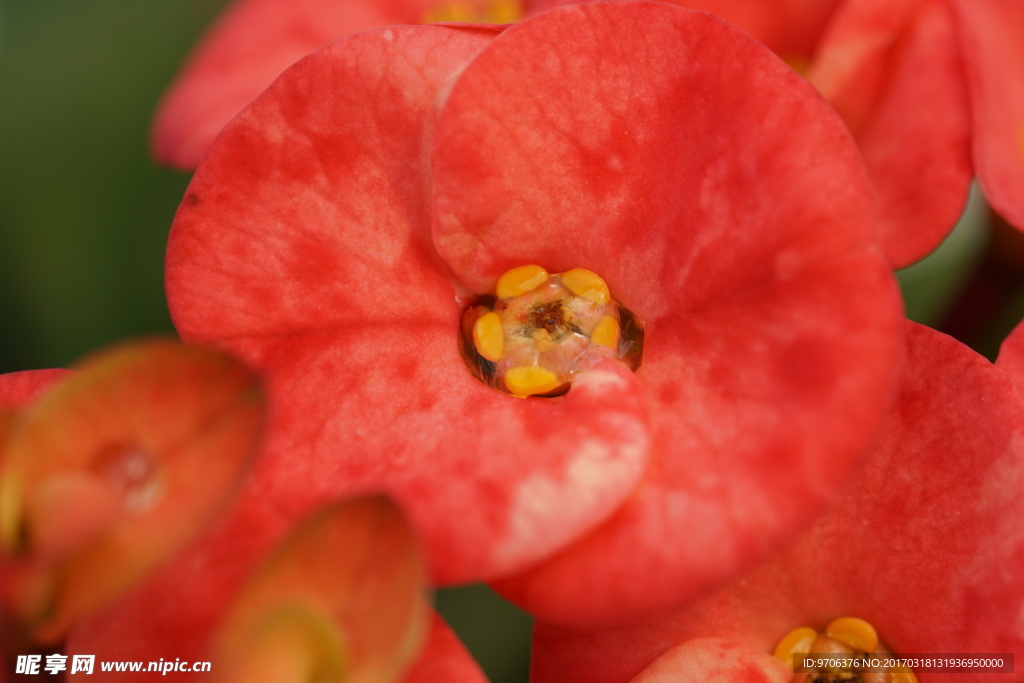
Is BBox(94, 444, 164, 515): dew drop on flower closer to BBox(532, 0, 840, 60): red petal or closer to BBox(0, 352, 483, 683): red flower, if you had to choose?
BBox(0, 352, 483, 683): red flower

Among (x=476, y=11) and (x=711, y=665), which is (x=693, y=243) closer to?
(x=711, y=665)

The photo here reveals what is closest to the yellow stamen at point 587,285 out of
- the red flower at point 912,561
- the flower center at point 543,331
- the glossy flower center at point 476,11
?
the flower center at point 543,331

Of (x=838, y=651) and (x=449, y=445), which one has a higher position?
(x=449, y=445)

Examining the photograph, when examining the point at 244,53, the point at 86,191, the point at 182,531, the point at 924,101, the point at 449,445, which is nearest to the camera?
the point at 182,531

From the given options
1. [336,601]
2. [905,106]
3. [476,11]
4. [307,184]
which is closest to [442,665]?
[336,601]

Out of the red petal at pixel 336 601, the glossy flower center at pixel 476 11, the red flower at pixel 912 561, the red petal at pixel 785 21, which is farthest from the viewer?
the glossy flower center at pixel 476 11

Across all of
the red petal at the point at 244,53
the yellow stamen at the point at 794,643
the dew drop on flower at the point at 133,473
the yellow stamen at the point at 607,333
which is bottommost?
the yellow stamen at the point at 794,643

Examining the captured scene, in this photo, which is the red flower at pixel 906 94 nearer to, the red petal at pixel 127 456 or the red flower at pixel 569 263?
the red flower at pixel 569 263
